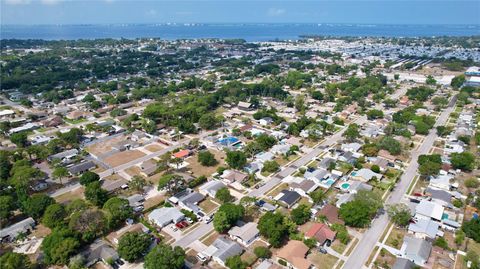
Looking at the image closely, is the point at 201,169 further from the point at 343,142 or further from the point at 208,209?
the point at 343,142

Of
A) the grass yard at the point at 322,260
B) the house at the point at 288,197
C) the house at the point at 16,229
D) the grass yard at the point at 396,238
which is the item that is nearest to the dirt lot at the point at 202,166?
the house at the point at 288,197

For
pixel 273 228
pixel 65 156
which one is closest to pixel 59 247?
pixel 273 228

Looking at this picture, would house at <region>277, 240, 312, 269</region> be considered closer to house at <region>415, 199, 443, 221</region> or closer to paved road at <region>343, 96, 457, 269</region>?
paved road at <region>343, 96, 457, 269</region>

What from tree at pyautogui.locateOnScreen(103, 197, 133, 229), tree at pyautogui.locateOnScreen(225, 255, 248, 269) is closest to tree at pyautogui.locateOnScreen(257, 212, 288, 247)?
tree at pyautogui.locateOnScreen(225, 255, 248, 269)

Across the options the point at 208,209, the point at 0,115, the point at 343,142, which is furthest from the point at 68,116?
the point at 343,142

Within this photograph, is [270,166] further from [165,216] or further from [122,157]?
[122,157]
